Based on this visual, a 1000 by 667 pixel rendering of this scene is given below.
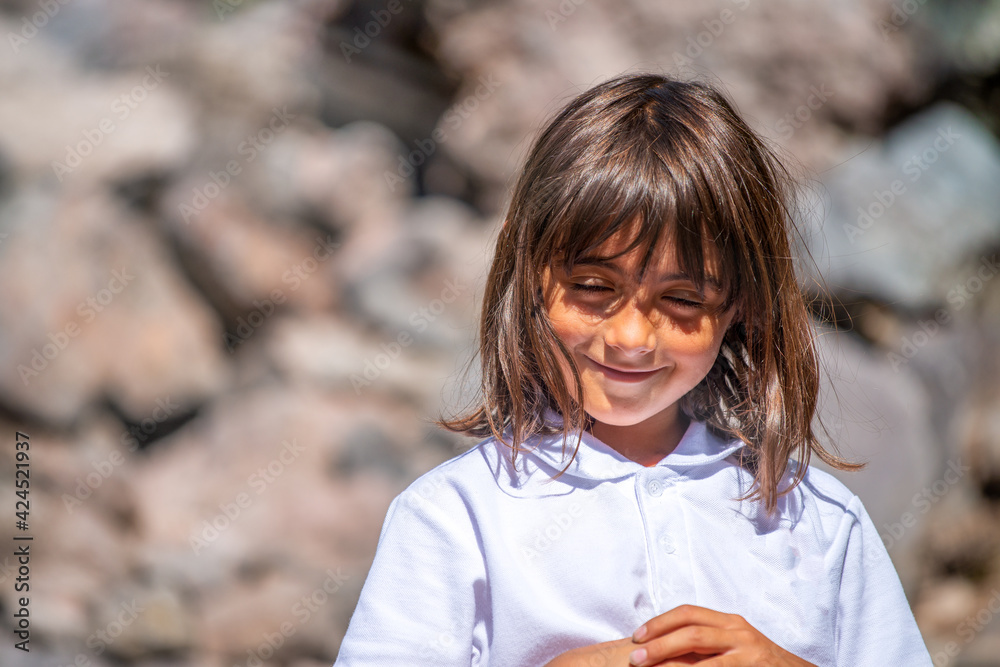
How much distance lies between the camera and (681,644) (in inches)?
43.9

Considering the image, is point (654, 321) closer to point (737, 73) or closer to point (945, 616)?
point (945, 616)

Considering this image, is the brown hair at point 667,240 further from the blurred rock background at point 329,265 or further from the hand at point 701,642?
the blurred rock background at point 329,265

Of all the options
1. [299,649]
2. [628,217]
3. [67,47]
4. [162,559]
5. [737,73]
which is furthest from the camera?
[67,47]

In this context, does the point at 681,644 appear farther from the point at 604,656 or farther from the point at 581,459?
the point at 581,459

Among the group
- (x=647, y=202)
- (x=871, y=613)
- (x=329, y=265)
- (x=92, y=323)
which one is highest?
(x=647, y=202)

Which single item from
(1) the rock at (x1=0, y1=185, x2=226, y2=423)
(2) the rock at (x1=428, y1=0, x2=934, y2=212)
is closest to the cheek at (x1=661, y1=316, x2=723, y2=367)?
(2) the rock at (x1=428, y1=0, x2=934, y2=212)

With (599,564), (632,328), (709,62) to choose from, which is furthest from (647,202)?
(709,62)

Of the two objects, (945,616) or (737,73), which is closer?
(945,616)

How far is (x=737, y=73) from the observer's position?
4.35m

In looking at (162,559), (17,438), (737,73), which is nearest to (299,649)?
(162,559)

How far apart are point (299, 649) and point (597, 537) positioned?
239 cm

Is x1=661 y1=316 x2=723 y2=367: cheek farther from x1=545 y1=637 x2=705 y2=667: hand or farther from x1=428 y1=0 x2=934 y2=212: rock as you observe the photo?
x1=428 y1=0 x2=934 y2=212: rock

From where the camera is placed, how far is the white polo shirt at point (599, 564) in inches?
47.0

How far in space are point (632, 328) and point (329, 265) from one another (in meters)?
3.37
